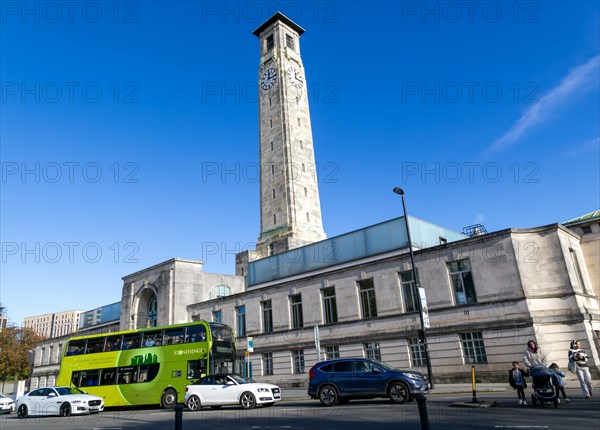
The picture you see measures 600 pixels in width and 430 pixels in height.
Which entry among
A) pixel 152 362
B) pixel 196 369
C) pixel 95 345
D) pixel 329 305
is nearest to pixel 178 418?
pixel 196 369

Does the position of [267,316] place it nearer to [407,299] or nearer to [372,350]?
[372,350]

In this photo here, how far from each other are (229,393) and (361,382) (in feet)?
18.5

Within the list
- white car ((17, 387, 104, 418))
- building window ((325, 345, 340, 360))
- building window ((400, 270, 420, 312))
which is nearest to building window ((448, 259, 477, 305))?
building window ((400, 270, 420, 312))

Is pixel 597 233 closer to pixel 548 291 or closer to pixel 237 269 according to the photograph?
pixel 548 291

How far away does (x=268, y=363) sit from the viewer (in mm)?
33062

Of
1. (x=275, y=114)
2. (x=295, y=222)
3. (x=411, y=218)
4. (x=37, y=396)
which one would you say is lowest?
(x=37, y=396)

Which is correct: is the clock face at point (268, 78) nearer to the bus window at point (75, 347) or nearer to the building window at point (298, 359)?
the building window at point (298, 359)

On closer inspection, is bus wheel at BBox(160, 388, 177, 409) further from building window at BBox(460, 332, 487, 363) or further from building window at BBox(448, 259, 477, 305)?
building window at BBox(448, 259, 477, 305)

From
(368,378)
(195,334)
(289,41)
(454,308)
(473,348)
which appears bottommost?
(368,378)

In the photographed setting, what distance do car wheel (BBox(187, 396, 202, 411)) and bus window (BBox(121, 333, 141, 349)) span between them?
6.52 meters

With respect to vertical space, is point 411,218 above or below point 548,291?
above

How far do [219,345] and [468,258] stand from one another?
48.0 feet

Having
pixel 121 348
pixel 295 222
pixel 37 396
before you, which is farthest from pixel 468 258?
pixel 295 222

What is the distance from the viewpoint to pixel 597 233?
27344 millimetres
